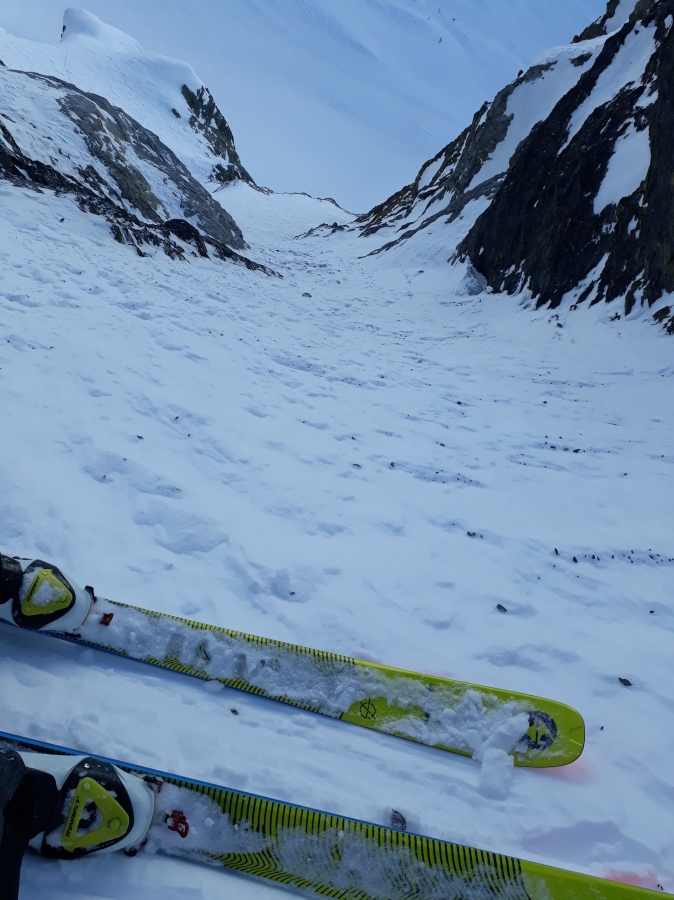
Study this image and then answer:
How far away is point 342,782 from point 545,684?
1.35m

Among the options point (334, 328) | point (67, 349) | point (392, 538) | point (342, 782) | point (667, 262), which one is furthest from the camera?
point (334, 328)

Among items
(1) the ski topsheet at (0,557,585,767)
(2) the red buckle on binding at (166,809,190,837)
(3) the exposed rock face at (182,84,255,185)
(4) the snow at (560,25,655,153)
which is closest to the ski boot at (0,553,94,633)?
(1) the ski topsheet at (0,557,585,767)

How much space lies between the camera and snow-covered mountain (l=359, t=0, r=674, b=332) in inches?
398

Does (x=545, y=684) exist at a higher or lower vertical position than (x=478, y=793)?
higher

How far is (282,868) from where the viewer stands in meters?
2.02

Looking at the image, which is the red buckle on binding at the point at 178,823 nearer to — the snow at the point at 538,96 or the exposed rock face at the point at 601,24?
the snow at the point at 538,96

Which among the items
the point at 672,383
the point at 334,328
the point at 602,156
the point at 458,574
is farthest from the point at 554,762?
the point at 602,156

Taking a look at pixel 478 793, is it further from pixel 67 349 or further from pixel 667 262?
pixel 667 262

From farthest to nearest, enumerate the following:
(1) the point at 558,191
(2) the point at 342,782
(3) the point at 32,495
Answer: (1) the point at 558,191, (3) the point at 32,495, (2) the point at 342,782

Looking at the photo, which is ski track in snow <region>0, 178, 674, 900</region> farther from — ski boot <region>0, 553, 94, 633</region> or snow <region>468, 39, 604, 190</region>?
snow <region>468, 39, 604, 190</region>

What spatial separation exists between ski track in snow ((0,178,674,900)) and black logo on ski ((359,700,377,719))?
6.2 inches

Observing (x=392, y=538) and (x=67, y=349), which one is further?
(x=67, y=349)

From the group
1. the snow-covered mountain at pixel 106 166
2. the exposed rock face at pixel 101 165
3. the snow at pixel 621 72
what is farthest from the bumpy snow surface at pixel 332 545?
the snow at pixel 621 72

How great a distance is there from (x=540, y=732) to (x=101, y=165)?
54.8ft
